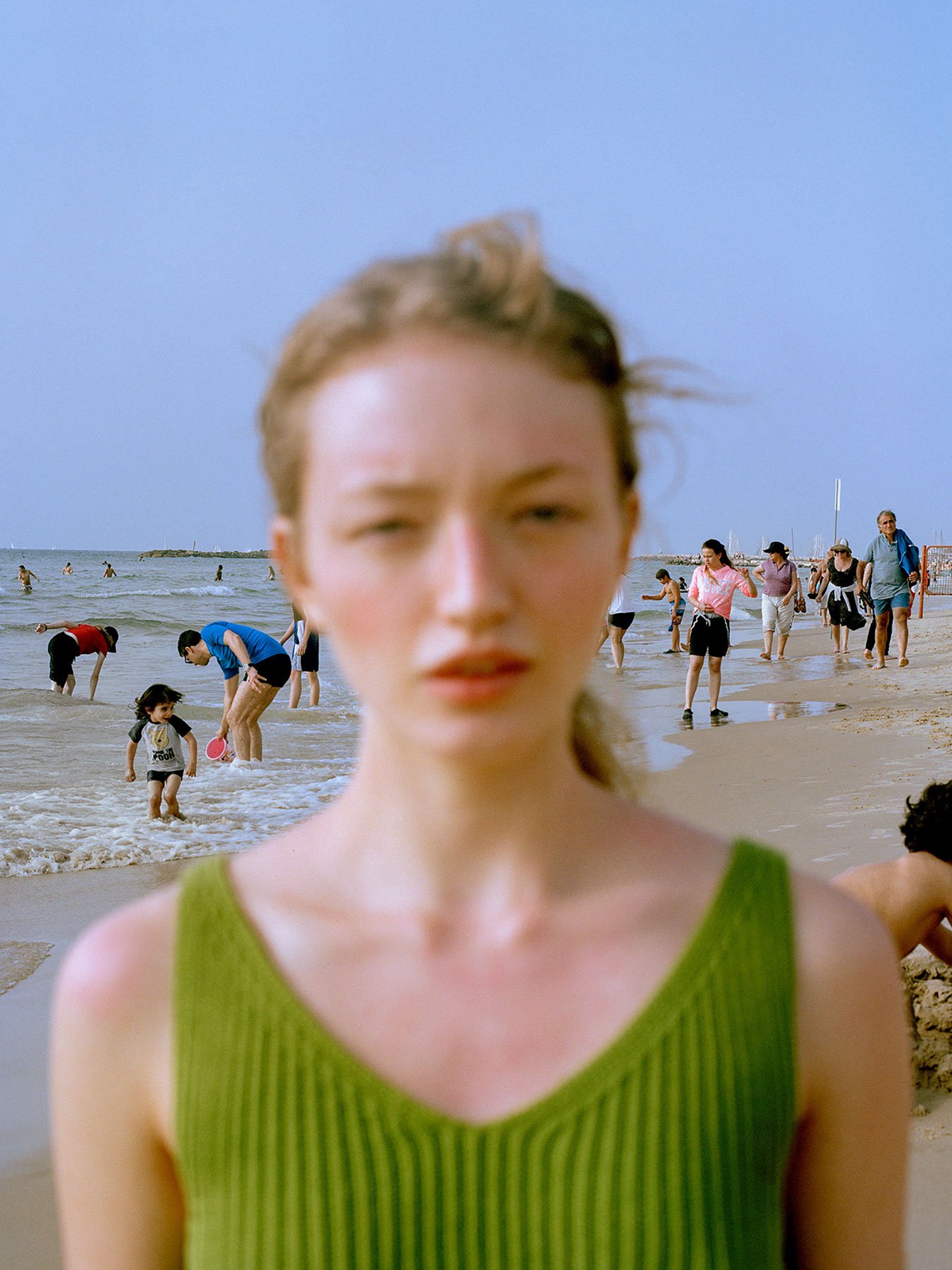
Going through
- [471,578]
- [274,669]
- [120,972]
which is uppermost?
[471,578]

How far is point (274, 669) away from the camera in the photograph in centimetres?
993

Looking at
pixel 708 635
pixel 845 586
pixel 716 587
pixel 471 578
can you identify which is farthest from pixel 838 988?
pixel 845 586

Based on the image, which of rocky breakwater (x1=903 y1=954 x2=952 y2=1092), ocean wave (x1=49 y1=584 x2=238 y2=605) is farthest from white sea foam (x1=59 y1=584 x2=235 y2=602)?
rocky breakwater (x1=903 y1=954 x2=952 y2=1092)

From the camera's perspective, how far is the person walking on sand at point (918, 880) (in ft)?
11.6

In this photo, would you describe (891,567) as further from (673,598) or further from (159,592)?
(159,592)

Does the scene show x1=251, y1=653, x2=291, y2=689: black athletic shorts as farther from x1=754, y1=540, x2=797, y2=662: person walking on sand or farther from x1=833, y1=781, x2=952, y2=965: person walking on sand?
x1=754, y1=540, x2=797, y2=662: person walking on sand

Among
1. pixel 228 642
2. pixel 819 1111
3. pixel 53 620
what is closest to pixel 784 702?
pixel 228 642

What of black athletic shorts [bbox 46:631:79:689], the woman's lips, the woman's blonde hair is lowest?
black athletic shorts [bbox 46:631:79:689]

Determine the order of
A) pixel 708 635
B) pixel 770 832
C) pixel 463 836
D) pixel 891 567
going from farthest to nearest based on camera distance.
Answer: pixel 891 567
pixel 708 635
pixel 770 832
pixel 463 836

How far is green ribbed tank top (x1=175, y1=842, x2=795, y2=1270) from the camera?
1014 millimetres

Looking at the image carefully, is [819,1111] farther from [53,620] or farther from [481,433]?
[53,620]

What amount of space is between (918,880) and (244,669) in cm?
715

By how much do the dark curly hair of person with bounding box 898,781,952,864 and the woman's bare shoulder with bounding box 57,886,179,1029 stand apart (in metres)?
3.01

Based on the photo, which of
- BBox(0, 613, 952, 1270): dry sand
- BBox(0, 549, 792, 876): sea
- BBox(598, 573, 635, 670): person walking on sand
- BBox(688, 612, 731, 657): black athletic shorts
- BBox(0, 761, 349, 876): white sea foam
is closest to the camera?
BBox(0, 613, 952, 1270): dry sand
